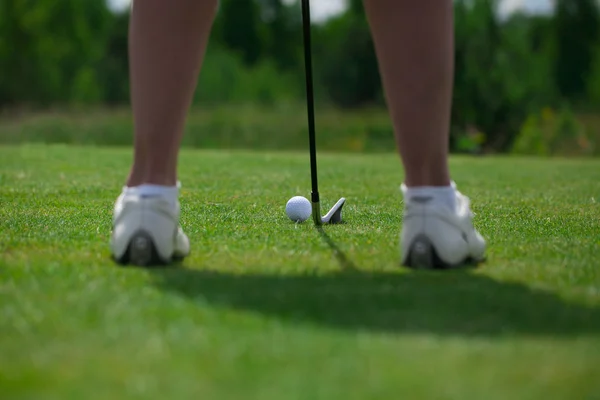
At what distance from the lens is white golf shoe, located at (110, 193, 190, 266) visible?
239cm

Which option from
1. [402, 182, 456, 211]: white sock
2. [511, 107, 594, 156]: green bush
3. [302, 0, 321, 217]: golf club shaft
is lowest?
[511, 107, 594, 156]: green bush

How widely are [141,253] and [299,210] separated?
1.29 m

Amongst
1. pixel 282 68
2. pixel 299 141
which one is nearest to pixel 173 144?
pixel 299 141

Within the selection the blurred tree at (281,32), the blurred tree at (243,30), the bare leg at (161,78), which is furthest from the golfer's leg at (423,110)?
the blurred tree at (243,30)

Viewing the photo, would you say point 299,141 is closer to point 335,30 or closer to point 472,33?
point 472,33

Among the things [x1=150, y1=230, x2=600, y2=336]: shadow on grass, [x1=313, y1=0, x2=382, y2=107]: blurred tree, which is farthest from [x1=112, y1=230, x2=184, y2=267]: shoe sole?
[x1=313, y1=0, x2=382, y2=107]: blurred tree

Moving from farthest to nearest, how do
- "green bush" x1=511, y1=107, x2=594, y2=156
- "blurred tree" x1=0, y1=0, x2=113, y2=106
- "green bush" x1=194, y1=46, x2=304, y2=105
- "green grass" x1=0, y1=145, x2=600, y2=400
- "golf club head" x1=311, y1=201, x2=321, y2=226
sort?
"blurred tree" x1=0, y1=0, x2=113, y2=106 < "green bush" x1=194, y1=46, x2=304, y2=105 < "green bush" x1=511, y1=107, x2=594, y2=156 < "golf club head" x1=311, y1=201, x2=321, y2=226 < "green grass" x1=0, y1=145, x2=600, y2=400

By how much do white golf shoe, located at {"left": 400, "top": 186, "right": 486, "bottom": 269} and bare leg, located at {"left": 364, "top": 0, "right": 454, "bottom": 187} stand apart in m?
0.08

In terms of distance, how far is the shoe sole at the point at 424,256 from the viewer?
7.79 feet

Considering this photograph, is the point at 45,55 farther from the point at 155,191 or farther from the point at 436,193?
the point at 436,193

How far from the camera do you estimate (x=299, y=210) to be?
11.8 feet

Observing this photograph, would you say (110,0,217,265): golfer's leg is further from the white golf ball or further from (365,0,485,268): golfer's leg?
the white golf ball

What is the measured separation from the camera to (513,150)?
67.5 feet

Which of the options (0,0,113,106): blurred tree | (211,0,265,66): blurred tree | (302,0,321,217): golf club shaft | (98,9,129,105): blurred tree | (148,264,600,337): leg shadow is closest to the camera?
(148,264,600,337): leg shadow
